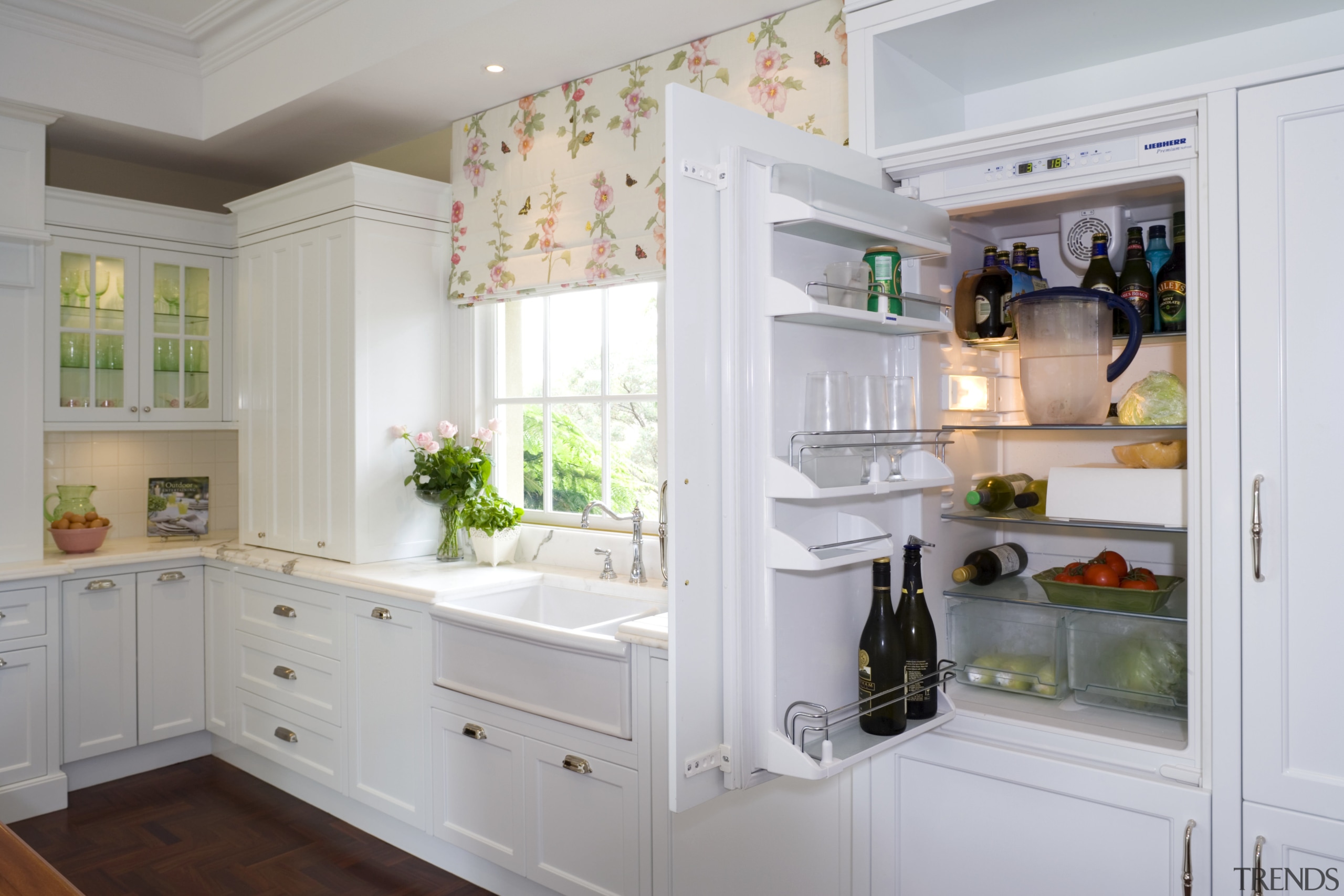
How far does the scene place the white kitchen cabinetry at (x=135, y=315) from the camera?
3.53 m

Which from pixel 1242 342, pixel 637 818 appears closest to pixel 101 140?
pixel 637 818

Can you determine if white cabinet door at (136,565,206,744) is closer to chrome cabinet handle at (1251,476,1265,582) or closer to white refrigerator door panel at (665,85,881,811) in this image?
white refrigerator door panel at (665,85,881,811)

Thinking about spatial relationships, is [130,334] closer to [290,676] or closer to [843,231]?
[290,676]

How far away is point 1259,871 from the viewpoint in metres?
1.43

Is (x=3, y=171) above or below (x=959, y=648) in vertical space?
above

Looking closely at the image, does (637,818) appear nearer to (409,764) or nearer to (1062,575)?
(409,764)

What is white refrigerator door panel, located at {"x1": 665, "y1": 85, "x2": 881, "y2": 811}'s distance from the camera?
1312mm

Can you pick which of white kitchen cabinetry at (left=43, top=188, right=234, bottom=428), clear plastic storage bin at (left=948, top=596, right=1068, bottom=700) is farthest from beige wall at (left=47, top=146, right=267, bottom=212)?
clear plastic storage bin at (left=948, top=596, right=1068, bottom=700)

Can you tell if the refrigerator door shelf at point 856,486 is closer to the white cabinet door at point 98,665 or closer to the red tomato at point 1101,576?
the red tomato at point 1101,576

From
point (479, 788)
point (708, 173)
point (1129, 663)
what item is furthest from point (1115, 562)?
point (479, 788)

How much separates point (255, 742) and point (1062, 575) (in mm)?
3049

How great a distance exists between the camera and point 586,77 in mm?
2904

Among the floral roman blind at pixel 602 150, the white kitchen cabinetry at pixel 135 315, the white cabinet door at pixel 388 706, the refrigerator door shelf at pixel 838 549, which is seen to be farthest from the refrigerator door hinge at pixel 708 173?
the white kitchen cabinetry at pixel 135 315

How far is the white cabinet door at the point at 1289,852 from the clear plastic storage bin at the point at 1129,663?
0.27 metres
